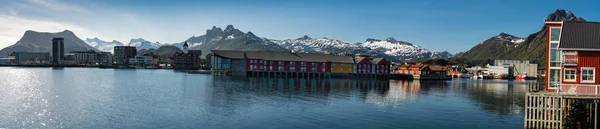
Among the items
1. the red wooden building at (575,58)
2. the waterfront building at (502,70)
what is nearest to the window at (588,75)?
the red wooden building at (575,58)

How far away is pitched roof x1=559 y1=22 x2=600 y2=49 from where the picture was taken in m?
26.7

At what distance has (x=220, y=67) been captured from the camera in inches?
5157

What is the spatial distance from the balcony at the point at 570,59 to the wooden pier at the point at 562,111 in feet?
7.49

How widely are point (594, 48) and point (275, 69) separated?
106 m

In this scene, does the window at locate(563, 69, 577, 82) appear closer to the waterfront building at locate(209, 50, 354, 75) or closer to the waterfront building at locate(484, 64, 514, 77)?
the waterfront building at locate(209, 50, 354, 75)

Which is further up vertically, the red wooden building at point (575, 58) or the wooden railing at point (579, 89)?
the red wooden building at point (575, 58)

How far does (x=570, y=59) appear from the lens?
27016mm

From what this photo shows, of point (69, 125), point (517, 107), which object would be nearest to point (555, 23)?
point (517, 107)

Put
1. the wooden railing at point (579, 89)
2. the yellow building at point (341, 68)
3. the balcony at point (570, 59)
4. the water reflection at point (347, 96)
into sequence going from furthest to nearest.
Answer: the yellow building at point (341, 68), the water reflection at point (347, 96), the balcony at point (570, 59), the wooden railing at point (579, 89)

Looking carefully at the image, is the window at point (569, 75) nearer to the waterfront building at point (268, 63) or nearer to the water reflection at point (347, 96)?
the water reflection at point (347, 96)

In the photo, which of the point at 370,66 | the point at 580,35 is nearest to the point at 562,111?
the point at 580,35

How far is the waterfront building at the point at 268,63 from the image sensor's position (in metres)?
128

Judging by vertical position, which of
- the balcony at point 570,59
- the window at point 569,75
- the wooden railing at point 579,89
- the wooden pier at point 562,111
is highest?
the balcony at point 570,59

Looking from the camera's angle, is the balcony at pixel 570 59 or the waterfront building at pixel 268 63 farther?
the waterfront building at pixel 268 63
